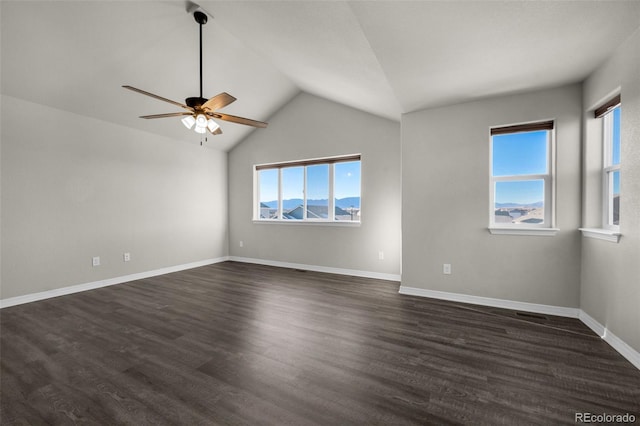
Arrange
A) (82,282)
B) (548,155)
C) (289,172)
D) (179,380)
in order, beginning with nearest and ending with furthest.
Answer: (179,380) → (548,155) → (82,282) → (289,172)

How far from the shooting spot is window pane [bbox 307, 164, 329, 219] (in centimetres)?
523

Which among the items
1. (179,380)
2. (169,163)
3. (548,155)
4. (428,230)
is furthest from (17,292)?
(548,155)

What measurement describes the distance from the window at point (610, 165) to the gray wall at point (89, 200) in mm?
6121

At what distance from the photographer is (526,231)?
10.2ft

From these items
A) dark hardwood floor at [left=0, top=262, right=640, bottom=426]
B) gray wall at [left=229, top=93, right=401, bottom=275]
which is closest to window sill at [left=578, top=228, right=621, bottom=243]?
dark hardwood floor at [left=0, top=262, right=640, bottom=426]

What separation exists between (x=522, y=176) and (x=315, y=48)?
278 cm

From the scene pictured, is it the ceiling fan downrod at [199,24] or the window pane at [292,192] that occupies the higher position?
the ceiling fan downrod at [199,24]

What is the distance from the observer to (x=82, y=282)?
398cm

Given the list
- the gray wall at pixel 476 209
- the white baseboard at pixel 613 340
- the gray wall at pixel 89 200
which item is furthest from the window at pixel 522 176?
the gray wall at pixel 89 200

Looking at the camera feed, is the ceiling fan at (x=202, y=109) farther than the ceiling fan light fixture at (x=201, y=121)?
No

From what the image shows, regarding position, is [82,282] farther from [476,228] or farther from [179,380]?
[476,228]

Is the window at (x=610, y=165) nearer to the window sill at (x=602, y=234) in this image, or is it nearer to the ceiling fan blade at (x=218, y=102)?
the window sill at (x=602, y=234)

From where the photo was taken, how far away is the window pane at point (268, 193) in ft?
19.3

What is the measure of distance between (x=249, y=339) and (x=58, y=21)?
3679mm
